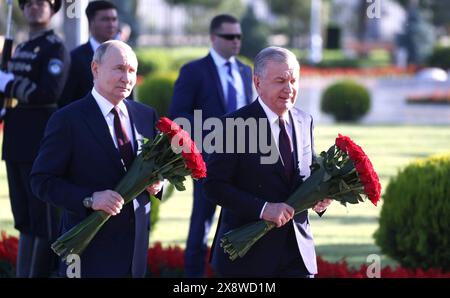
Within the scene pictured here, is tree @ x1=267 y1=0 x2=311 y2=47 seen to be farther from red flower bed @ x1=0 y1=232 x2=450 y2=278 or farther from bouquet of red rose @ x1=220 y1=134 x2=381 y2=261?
bouquet of red rose @ x1=220 y1=134 x2=381 y2=261

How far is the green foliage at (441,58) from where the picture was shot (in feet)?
127

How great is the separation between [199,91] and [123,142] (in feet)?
8.34

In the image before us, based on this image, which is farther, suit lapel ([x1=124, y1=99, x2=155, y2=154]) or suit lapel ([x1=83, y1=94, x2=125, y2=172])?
suit lapel ([x1=124, y1=99, x2=155, y2=154])

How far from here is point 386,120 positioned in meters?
23.3

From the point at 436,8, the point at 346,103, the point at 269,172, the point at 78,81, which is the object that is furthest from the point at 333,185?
the point at 436,8

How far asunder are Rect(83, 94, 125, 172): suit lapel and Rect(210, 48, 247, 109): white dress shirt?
103 inches

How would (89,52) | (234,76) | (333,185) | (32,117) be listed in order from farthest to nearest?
(234,76) < (89,52) < (32,117) < (333,185)

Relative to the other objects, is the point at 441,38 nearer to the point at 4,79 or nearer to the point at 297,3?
the point at 297,3

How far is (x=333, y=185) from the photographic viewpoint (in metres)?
Answer: 4.88

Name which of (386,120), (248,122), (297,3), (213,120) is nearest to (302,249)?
(248,122)

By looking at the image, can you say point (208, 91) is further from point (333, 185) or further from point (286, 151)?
point (333, 185)

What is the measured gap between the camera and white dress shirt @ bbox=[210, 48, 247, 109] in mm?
7617

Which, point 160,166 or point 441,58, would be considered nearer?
point 160,166

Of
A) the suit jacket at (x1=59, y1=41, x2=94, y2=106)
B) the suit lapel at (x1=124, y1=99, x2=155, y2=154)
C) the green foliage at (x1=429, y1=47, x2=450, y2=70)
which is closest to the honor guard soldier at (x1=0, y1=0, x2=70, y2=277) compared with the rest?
the suit jacket at (x1=59, y1=41, x2=94, y2=106)
